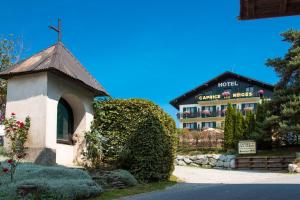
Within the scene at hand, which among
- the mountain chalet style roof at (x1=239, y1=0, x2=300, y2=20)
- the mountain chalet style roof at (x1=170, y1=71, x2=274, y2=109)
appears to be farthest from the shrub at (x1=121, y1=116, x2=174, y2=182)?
the mountain chalet style roof at (x1=170, y1=71, x2=274, y2=109)

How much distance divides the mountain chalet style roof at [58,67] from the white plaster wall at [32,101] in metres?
0.29

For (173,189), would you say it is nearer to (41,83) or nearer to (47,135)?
(47,135)

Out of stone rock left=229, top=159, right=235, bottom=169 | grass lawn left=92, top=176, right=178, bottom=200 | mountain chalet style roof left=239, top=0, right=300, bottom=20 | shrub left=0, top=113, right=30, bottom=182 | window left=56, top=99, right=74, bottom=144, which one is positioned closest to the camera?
mountain chalet style roof left=239, top=0, right=300, bottom=20

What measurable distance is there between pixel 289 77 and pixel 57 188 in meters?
22.1

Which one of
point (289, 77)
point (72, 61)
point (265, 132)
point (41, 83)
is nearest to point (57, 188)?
point (41, 83)

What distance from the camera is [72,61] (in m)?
18.8

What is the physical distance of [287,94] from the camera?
28.8 metres

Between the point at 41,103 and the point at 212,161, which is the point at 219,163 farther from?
the point at 41,103

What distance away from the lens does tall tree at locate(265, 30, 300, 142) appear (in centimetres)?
2722

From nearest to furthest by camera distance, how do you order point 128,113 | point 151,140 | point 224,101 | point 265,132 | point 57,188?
point 57,188 < point 151,140 < point 128,113 < point 265,132 < point 224,101

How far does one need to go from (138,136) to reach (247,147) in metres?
15.1

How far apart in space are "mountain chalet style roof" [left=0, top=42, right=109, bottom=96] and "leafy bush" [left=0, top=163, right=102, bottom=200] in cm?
434

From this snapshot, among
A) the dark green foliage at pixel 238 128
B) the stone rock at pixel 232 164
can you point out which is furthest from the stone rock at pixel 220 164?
the dark green foliage at pixel 238 128

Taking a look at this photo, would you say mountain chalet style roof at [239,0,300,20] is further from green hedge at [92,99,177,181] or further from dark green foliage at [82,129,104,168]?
dark green foliage at [82,129,104,168]
